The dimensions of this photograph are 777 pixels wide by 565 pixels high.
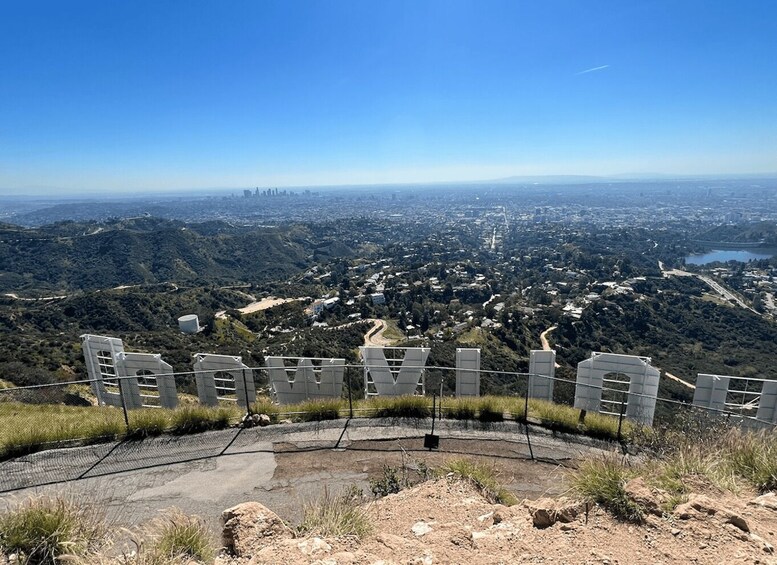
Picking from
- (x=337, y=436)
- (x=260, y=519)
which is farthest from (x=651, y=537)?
(x=337, y=436)

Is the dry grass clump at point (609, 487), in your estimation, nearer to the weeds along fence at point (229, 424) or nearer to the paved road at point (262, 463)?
the paved road at point (262, 463)

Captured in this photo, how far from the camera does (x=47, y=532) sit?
3.79 m

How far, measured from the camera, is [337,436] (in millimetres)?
7336

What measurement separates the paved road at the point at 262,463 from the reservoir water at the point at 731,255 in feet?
451

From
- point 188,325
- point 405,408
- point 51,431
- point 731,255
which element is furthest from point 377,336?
point 731,255

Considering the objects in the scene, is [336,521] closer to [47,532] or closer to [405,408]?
[47,532]

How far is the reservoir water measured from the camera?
11999 cm

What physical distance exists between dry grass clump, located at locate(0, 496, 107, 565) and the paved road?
4.39 feet

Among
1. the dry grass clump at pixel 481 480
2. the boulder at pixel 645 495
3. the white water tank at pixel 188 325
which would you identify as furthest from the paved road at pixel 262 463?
the white water tank at pixel 188 325

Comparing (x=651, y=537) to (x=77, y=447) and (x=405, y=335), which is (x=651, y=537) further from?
(x=405, y=335)

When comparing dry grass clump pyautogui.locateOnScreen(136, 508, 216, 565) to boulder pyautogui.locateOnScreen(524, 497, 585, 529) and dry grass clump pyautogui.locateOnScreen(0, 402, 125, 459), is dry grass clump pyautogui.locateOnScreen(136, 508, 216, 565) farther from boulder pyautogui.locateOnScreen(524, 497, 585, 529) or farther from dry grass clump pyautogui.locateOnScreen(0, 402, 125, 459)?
dry grass clump pyautogui.locateOnScreen(0, 402, 125, 459)

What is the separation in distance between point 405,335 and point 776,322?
51.1 meters

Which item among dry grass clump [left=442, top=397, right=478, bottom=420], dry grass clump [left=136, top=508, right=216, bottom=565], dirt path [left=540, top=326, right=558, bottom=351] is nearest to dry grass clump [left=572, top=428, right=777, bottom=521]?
dry grass clump [left=442, top=397, right=478, bottom=420]

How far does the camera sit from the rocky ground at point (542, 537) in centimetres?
324
